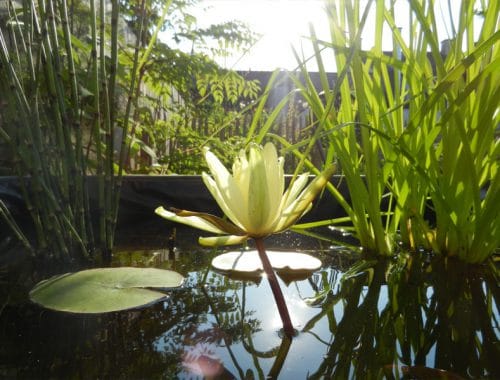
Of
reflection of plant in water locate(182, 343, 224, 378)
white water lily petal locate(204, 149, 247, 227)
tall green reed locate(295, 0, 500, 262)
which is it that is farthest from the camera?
tall green reed locate(295, 0, 500, 262)

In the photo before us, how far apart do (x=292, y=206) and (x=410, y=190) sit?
0.36 metres

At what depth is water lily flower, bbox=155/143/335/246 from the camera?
0.43 metres

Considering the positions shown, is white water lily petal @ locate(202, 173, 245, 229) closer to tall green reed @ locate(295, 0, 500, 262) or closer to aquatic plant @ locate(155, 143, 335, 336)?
aquatic plant @ locate(155, 143, 335, 336)

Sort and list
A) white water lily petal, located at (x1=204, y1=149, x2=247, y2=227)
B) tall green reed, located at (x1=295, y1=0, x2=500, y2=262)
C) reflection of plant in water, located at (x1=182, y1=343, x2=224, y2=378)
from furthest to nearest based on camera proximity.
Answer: tall green reed, located at (x1=295, y1=0, x2=500, y2=262)
white water lily petal, located at (x1=204, y1=149, x2=247, y2=227)
reflection of plant in water, located at (x1=182, y1=343, x2=224, y2=378)

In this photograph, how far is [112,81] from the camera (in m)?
0.69

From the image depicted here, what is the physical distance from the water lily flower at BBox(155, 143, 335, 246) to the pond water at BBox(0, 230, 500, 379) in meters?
0.11

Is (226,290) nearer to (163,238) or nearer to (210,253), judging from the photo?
(210,253)

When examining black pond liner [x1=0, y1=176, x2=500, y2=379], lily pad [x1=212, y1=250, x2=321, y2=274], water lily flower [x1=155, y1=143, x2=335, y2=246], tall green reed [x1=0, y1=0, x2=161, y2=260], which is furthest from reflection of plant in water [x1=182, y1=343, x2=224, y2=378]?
tall green reed [x1=0, y1=0, x2=161, y2=260]

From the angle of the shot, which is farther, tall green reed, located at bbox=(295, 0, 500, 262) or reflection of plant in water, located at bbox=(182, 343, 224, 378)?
tall green reed, located at bbox=(295, 0, 500, 262)

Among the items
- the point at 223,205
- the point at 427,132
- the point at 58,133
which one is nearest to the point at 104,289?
the point at 223,205

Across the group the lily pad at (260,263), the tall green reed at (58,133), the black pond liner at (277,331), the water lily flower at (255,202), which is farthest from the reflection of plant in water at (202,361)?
the tall green reed at (58,133)

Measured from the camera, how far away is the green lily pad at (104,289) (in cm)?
50

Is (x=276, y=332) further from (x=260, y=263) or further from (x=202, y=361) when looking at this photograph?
(x=260, y=263)

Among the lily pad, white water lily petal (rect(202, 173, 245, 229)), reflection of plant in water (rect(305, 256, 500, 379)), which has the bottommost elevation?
the lily pad
